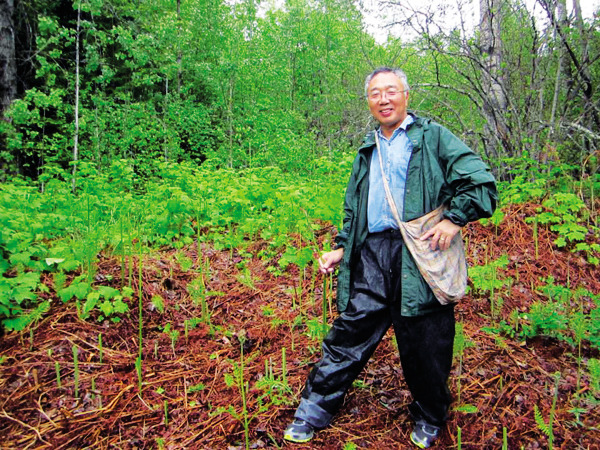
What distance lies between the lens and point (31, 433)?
2.16 meters

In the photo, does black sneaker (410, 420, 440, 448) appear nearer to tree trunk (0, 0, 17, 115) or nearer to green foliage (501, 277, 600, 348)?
green foliage (501, 277, 600, 348)

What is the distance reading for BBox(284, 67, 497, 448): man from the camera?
2.00 m

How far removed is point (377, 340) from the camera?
7.35ft

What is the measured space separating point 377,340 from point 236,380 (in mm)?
1017

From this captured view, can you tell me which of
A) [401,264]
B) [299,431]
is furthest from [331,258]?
[299,431]

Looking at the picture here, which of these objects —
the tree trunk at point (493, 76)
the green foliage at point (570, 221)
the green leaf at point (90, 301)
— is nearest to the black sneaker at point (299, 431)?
the green leaf at point (90, 301)

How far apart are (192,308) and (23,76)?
9.99 metres

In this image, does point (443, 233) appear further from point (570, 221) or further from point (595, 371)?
point (570, 221)

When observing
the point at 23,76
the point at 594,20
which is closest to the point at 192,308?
the point at 594,20

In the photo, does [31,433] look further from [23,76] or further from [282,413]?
[23,76]

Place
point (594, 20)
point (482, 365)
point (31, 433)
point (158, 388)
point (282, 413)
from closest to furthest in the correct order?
point (31, 433) → point (282, 413) → point (158, 388) → point (482, 365) → point (594, 20)

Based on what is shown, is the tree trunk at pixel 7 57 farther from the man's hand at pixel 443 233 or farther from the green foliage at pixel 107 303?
the man's hand at pixel 443 233

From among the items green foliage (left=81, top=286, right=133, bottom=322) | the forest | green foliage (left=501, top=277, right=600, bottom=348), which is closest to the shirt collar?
the forest

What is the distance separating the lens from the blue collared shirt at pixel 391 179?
2160 mm
